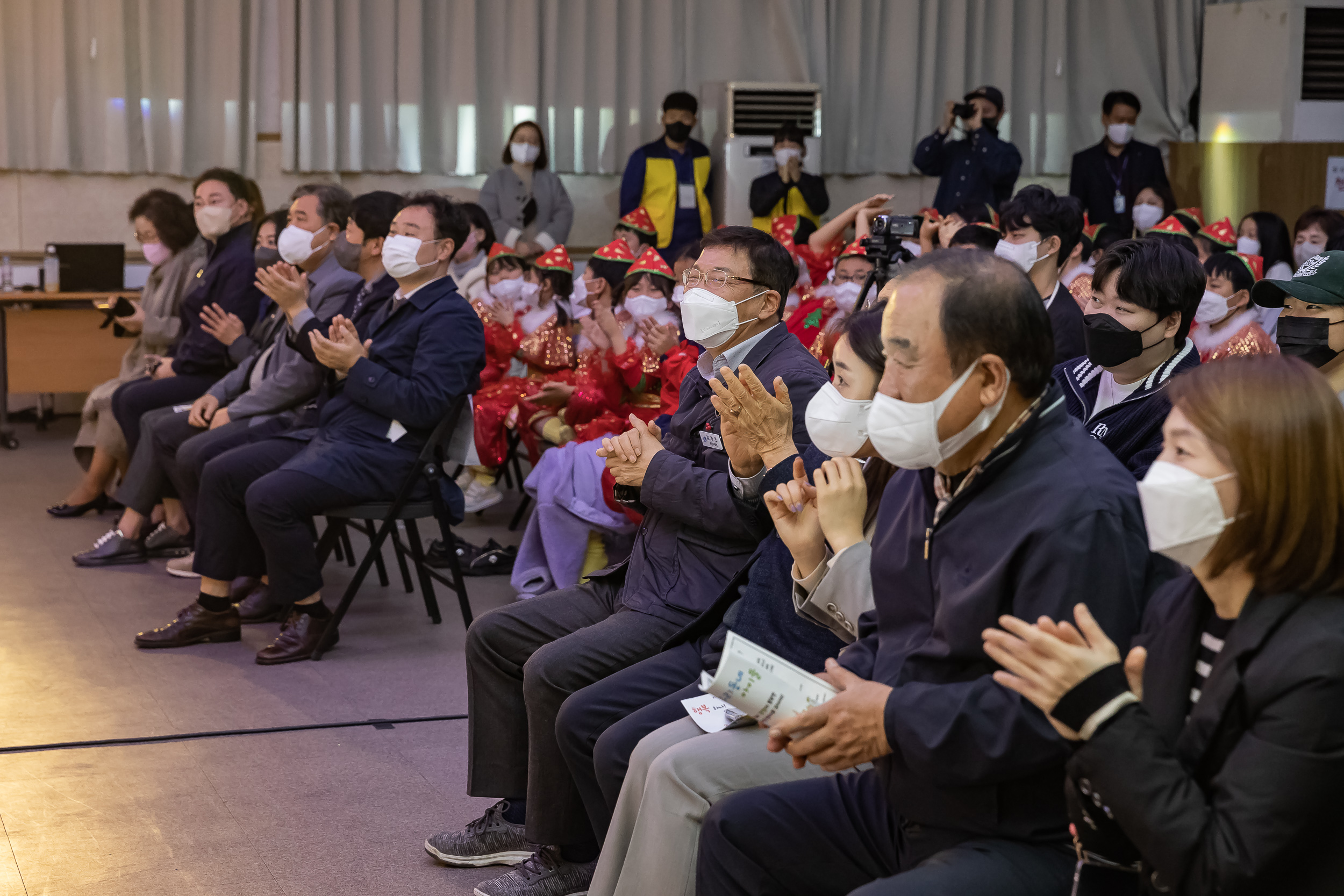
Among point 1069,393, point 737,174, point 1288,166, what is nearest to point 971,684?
point 1069,393

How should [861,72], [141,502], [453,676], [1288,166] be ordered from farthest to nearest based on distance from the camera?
1. [861,72]
2. [1288,166]
3. [141,502]
4. [453,676]

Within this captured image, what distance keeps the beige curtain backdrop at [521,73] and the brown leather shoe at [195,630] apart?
4.81 metres

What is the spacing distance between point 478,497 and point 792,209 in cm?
346

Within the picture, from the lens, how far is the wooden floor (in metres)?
2.74

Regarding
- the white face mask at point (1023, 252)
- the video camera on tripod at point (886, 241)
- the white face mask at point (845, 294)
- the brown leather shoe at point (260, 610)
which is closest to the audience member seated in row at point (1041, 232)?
the white face mask at point (1023, 252)

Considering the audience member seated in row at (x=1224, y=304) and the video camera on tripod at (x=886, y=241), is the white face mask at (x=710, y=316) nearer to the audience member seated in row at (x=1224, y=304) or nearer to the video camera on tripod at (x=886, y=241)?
the video camera on tripod at (x=886, y=241)

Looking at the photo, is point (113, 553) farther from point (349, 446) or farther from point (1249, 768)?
point (1249, 768)

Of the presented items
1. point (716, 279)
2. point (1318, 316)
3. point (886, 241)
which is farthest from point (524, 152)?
point (1318, 316)

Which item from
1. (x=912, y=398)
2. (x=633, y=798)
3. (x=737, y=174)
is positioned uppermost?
(x=737, y=174)

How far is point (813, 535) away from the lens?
7.15 feet

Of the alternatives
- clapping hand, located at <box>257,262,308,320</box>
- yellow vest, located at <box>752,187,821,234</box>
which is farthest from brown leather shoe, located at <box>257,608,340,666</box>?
yellow vest, located at <box>752,187,821,234</box>

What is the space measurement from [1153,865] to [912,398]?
2.16 feet

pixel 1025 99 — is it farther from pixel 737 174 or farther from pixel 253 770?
pixel 253 770

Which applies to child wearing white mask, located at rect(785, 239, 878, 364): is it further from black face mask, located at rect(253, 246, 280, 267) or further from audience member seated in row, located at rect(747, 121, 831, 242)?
audience member seated in row, located at rect(747, 121, 831, 242)
